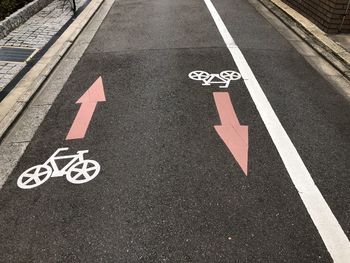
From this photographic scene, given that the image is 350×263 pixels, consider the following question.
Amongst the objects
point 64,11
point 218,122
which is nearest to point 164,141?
point 218,122

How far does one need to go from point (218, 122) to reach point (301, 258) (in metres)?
2.56

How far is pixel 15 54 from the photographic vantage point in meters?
7.70

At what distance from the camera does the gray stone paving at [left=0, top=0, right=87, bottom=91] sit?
6.95m

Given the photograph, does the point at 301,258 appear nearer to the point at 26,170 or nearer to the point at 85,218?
the point at 85,218

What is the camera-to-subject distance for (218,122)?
536cm

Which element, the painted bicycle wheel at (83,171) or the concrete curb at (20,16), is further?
the concrete curb at (20,16)

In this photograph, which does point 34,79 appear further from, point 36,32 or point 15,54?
point 36,32

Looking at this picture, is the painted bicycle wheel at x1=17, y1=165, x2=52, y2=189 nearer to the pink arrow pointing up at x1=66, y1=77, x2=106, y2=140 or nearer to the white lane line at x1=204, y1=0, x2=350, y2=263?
the pink arrow pointing up at x1=66, y1=77, x2=106, y2=140

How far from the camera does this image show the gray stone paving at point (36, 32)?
6.95 metres

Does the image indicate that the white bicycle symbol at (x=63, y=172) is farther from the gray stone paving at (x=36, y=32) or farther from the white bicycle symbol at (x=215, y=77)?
the white bicycle symbol at (x=215, y=77)

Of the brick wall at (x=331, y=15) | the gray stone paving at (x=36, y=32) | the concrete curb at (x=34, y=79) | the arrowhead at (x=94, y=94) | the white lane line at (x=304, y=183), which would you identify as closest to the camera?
the white lane line at (x=304, y=183)

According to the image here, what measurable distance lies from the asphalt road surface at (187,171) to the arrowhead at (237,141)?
3cm

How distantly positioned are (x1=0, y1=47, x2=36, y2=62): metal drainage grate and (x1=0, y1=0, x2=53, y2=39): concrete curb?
2.59ft

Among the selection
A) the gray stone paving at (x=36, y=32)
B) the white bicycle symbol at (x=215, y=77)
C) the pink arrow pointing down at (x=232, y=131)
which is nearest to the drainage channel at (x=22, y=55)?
the gray stone paving at (x=36, y=32)
